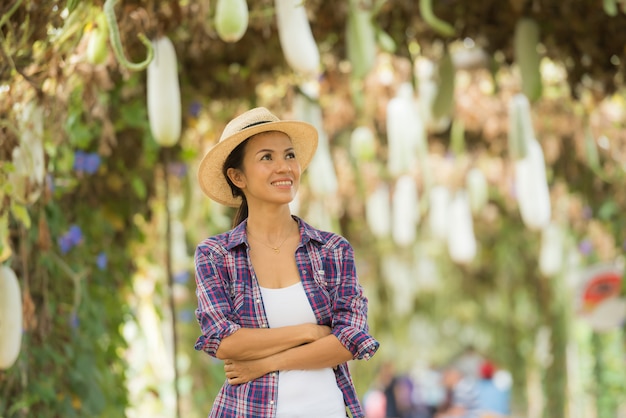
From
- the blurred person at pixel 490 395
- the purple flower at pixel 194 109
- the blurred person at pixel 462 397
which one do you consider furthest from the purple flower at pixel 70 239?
the blurred person at pixel 490 395

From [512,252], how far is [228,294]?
7824 mm

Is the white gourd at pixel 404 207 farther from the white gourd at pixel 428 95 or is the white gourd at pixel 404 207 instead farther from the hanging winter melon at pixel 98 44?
the hanging winter melon at pixel 98 44

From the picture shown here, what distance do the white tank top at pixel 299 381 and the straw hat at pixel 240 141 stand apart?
0.27m

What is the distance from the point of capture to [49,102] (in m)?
2.53

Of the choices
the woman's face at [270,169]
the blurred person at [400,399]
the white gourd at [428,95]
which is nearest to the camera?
the woman's face at [270,169]

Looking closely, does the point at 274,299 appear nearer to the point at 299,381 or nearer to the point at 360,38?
the point at 299,381

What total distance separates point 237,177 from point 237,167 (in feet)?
0.06

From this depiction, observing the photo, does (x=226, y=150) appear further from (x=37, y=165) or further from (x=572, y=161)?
(x=572, y=161)

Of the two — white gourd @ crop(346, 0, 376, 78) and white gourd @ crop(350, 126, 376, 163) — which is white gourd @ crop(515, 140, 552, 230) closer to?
white gourd @ crop(350, 126, 376, 163)

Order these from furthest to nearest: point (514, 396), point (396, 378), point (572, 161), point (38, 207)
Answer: point (514, 396)
point (396, 378)
point (572, 161)
point (38, 207)

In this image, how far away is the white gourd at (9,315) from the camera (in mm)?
2531

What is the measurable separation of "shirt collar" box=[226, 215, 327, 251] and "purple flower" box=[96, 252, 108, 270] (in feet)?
6.50

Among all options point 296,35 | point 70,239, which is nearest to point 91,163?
point 70,239

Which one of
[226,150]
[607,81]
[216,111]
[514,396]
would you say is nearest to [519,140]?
[607,81]
